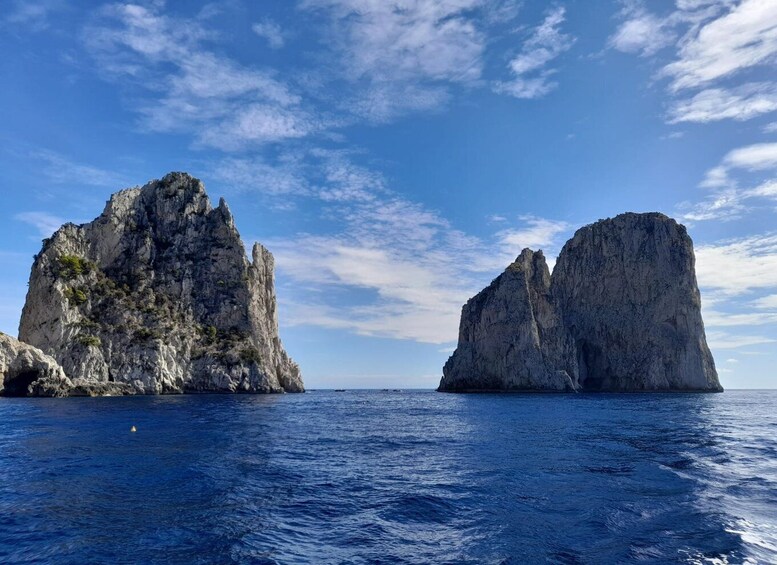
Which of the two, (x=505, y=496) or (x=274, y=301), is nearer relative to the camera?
(x=505, y=496)

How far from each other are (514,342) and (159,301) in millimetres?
94247

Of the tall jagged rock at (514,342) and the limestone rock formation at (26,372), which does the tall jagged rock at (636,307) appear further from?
the limestone rock formation at (26,372)

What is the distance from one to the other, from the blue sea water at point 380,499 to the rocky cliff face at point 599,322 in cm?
10985

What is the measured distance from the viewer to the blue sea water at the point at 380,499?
14.3 m

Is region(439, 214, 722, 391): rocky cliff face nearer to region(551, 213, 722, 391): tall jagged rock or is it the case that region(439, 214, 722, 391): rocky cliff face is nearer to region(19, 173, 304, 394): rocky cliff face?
region(551, 213, 722, 391): tall jagged rock

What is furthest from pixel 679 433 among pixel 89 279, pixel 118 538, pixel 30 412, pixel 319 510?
pixel 89 279

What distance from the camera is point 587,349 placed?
17288cm

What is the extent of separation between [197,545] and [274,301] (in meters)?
141

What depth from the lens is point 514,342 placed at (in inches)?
5704

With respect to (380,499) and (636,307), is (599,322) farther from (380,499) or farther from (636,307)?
(380,499)

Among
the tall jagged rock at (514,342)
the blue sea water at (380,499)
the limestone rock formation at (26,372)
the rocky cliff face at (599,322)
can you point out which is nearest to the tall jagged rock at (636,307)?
the rocky cliff face at (599,322)

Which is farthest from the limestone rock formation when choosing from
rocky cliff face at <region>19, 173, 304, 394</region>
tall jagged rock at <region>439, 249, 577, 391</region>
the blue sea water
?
tall jagged rock at <region>439, 249, 577, 391</region>

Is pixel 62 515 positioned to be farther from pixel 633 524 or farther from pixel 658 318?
pixel 658 318

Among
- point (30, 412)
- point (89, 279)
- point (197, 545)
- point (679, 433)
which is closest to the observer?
point (197, 545)
